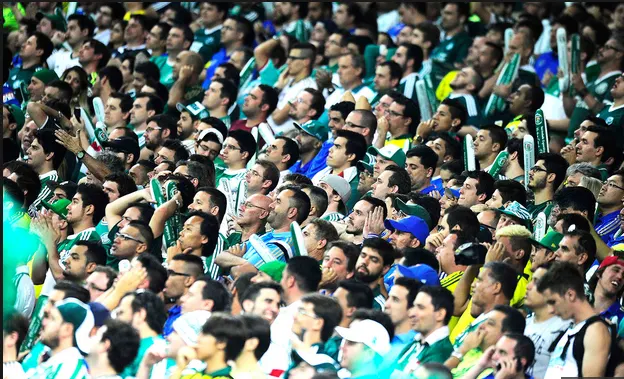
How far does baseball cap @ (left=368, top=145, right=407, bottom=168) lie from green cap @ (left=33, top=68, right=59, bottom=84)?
3.72 metres

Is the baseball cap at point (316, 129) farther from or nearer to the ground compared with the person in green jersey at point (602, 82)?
farther from the ground

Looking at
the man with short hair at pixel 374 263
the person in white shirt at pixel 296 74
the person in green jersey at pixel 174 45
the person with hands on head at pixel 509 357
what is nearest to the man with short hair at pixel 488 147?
the person in white shirt at pixel 296 74

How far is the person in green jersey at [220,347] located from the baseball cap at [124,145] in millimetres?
4889

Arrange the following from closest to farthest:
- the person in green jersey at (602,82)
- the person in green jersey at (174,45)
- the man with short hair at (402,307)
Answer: the man with short hair at (402,307) → the person in green jersey at (602,82) → the person in green jersey at (174,45)

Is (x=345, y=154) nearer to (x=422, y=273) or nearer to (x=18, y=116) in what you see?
(x=422, y=273)

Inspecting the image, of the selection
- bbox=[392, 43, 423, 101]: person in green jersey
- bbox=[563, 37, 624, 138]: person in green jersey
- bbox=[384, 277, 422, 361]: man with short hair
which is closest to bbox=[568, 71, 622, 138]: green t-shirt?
bbox=[563, 37, 624, 138]: person in green jersey

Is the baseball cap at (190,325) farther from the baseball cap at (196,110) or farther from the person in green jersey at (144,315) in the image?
the baseball cap at (196,110)

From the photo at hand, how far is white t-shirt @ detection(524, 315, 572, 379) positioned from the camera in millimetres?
9148

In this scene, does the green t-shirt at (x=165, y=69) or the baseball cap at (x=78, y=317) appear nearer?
the baseball cap at (x=78, y=317)

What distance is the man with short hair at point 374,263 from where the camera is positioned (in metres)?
9.95

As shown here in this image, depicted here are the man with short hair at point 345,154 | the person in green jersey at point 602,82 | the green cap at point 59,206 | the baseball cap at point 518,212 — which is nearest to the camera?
the baseball cap at point 518,212

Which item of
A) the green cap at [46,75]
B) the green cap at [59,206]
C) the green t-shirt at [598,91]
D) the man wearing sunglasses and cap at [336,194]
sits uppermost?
the green cap at [59,206]

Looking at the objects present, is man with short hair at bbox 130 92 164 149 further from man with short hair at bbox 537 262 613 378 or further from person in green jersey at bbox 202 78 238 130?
man with short hair at bbox 537 262 613 378

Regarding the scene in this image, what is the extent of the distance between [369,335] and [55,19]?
9812mm
